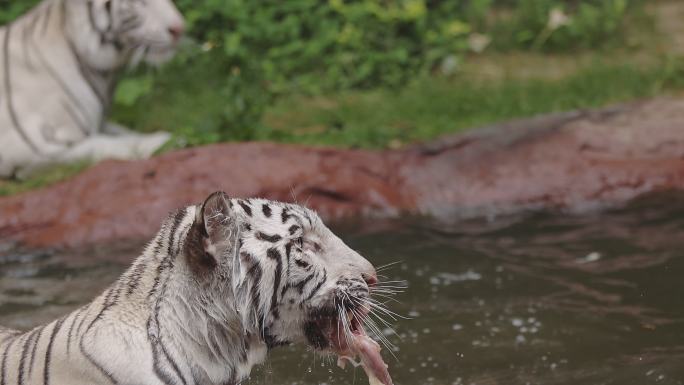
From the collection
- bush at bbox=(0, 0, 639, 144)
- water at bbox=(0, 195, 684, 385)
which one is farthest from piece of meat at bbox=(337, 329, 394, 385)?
bush at bbox=(0, 0, 639, 144)

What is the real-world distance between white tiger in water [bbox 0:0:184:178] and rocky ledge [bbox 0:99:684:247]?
769 millimetres

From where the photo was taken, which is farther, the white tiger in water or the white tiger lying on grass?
the white tiger in water

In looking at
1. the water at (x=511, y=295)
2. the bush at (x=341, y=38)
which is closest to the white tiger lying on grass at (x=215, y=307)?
the water at (x=511, y=295)

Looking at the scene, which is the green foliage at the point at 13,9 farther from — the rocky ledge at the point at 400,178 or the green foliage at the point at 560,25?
the green foliage at the point at 560,25

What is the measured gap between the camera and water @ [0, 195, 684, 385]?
419 centimetres

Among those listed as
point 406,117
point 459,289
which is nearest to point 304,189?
point 459,289

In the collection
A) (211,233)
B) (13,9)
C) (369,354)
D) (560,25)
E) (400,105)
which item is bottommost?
(400,105)

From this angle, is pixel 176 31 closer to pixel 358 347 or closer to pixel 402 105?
pixel 402 105

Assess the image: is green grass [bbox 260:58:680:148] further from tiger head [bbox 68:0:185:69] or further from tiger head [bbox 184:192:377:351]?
tiger head [bbox 184:192:377:351]

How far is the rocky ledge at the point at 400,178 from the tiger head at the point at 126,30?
107cm

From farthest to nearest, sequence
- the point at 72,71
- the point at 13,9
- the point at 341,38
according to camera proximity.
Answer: the point at 341,38 < the point at 13,9 < the point at 72,71

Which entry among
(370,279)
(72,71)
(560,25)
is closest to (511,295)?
(370,279)

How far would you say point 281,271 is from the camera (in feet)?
9.73

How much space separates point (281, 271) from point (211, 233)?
0.24 metres
